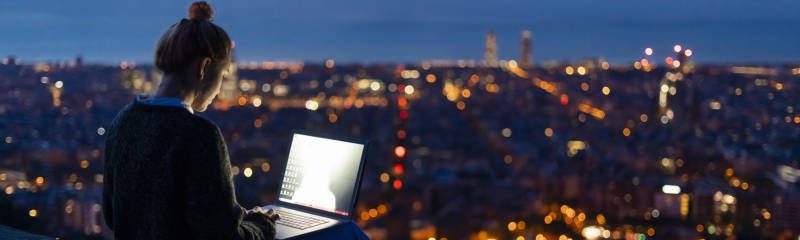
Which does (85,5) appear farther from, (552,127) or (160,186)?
(552,127)

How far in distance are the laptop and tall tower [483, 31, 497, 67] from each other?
25.4 m

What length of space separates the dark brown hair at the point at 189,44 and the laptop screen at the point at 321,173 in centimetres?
56

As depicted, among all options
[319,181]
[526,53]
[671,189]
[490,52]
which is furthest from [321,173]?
[490,52]

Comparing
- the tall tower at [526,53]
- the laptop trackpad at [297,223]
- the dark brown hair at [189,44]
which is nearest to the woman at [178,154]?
the dark brown hair at [189,44]

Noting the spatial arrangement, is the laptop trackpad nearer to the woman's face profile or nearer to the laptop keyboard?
the laptop keyboard

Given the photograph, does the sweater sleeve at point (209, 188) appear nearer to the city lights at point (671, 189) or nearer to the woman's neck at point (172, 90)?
the woman's neck at point (172, 90)

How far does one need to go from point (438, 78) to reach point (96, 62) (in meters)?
15.4

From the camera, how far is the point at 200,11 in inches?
56.6

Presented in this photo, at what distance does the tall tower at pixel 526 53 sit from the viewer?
25566 millimetres

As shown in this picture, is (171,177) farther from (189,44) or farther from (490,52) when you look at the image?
(490,52)

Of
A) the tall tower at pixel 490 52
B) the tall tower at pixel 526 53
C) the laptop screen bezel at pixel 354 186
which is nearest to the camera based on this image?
the laptop screen bezel at pixel 354 186

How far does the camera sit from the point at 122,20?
7.89 m

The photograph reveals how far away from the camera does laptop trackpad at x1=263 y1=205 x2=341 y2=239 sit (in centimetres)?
171

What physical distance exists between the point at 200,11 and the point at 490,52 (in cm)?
2682
